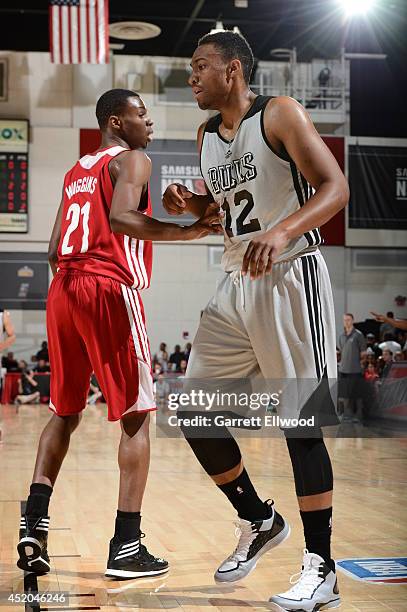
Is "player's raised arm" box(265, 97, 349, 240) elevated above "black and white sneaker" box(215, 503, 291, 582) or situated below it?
above

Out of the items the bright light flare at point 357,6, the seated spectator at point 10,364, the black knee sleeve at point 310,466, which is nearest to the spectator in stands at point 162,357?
the seated spectator at point 10,364

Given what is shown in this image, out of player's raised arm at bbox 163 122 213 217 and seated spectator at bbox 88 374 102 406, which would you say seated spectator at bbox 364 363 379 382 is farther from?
player's raised arm at bbox 163 122 213 217

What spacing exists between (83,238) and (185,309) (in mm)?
13869

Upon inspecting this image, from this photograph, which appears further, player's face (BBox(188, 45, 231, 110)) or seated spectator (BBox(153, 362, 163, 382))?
seated spectator (BBox(153, 362, 163, 382))

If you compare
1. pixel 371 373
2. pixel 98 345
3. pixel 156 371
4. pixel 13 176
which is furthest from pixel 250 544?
pixel 13 176

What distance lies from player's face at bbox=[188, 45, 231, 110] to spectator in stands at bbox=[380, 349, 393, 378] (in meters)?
8.03

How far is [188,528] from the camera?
3586 mm

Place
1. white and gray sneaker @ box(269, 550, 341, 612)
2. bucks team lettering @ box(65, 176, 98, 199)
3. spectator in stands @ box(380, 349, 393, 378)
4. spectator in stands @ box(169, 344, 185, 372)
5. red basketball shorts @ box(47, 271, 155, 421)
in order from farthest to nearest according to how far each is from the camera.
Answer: spectator in stands @ box(169, 344, 185, 372) → spectator in stands @ box(380, 349, 393, 378) → bucks team lettering @ box(65, 176, 98, 199) → red basketball shorts @ box(47, 271, 155, 421) → white and gray sneaker @ box(269, 550, 341, 612)

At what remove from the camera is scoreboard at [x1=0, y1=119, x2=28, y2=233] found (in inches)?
619

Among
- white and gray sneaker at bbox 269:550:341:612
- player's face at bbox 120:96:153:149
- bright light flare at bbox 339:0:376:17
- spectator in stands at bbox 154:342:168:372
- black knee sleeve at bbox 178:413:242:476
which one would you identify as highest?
bright light flare at bbox 339:0:376:17

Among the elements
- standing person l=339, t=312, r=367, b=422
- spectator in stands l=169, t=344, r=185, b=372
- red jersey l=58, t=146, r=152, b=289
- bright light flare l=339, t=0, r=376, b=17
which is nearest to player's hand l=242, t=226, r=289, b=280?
red jersey l=58, t=146, r=152, b=289

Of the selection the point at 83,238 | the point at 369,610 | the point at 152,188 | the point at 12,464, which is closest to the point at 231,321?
the point at 83,238

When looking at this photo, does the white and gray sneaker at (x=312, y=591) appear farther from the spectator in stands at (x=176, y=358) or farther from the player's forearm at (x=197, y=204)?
the spectator in stands at (x=176, y=358)

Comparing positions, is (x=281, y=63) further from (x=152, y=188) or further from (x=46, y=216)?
(x=46, y=216)
